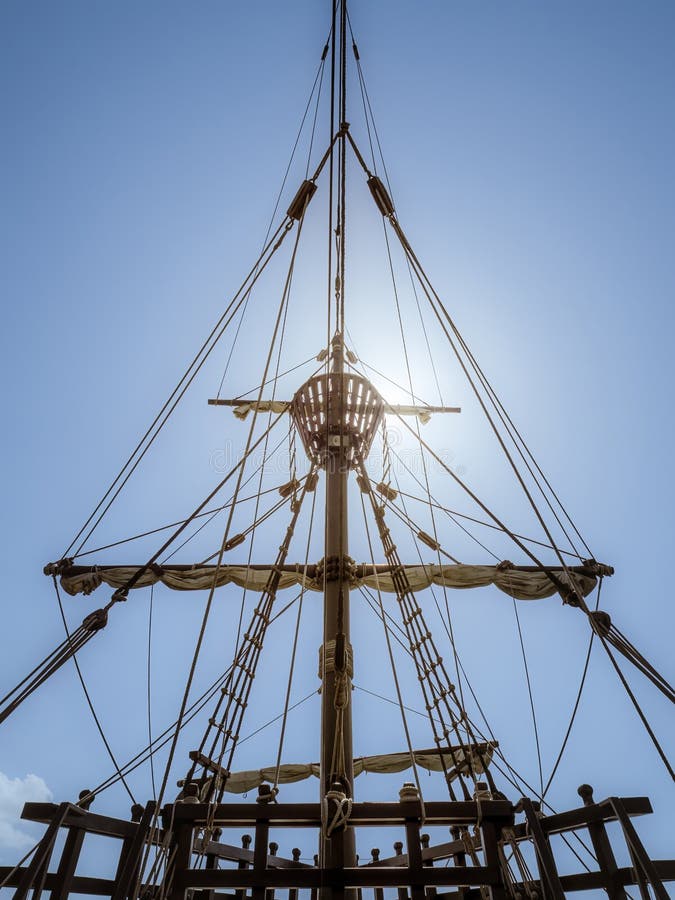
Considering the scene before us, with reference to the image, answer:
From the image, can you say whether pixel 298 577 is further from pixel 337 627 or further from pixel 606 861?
pixel 606 861

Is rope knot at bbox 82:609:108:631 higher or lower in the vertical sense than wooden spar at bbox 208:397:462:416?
lower

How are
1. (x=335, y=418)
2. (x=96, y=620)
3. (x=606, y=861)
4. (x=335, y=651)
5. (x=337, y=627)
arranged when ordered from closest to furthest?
(x=606, y=861) < (x=335, y=651) < (x=337, y=627) < (x=96, y=620) < (x=335, y=418)

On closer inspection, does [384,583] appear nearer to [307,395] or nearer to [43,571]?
[307,395]

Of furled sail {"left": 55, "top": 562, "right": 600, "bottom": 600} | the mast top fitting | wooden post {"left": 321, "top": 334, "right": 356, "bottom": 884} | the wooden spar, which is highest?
the wooden spar

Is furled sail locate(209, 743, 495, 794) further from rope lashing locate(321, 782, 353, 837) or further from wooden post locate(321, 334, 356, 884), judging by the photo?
rope lashing locate(321, 782, 353, 837)

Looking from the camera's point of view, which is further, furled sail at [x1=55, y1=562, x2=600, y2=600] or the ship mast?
furled sail at [x1=55, y1=562, x2=600, y2=600]

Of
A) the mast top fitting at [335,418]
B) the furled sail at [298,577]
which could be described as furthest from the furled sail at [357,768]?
the mast top fitting at [335,418]

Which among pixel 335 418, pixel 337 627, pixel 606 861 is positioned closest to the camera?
pixel 606 861

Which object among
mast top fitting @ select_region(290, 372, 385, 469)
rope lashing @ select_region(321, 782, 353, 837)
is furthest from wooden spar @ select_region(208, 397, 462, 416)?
rope lashing @ select_region(321, 782, 353, 837)

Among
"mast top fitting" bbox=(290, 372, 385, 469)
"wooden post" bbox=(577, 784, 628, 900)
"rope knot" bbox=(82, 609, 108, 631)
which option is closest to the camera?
"wooden post" bbox=(577, 784, 628, 900)

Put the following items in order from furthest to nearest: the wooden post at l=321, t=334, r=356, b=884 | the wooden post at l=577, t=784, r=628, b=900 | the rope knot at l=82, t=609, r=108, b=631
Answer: the rope knot at l=82, t=609, r=108, b=631 → the wooden post at l=321, t=334, r=356, b=884 → the wooden post at l=577, t=784, r=628, b=900

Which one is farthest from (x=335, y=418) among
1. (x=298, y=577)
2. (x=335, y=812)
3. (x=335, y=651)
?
(x=335, y=812)

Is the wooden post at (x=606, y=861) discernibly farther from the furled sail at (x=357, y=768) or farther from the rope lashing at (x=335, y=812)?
the furled sail at (x=357, y=768)

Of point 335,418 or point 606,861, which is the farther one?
point 335,418
